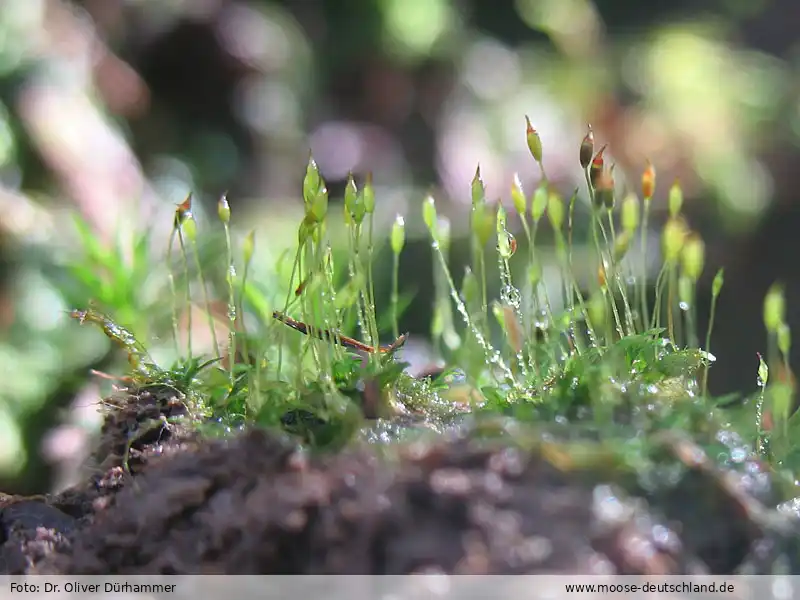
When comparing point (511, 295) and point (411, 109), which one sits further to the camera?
point (411, 109)

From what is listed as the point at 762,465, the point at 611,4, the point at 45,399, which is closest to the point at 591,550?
the point at 762,465

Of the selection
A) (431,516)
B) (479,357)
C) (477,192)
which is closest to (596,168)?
(477,192)

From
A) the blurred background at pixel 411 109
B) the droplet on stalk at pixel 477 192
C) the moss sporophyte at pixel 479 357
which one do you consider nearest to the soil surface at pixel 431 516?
the moss sporophyte at pixel 479 357

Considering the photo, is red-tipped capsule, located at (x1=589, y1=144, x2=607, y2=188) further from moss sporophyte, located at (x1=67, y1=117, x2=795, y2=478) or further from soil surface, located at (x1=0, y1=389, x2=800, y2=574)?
soil surface, located at (x1=0, y1=389, x2=800, y2=574)

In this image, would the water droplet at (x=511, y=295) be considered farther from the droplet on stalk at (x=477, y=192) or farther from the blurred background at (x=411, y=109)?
the blurred background at (x=411, y=109)

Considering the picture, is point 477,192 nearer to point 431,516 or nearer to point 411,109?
point 431,516

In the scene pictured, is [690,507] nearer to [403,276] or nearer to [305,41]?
[403,276]
